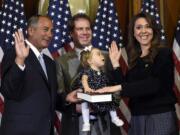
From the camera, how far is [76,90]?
8.92ft

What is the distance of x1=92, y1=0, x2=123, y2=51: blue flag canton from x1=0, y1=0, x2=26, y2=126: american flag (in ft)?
2.46

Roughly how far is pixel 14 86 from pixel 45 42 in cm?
43

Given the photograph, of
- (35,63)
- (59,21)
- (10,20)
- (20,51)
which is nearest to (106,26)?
(59,21)

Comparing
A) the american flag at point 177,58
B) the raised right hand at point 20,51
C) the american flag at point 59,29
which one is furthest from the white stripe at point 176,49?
the raised right hand at point 20,51

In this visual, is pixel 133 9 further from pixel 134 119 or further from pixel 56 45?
pixel 134 119

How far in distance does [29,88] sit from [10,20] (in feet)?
5.56

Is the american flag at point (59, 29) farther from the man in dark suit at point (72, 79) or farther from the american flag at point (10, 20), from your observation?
the man in dark suit at point (72, 79)

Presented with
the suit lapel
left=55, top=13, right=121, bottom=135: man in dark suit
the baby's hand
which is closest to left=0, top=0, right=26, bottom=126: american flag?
left=55, top=13, right=121, bottom=135: man in dark suit

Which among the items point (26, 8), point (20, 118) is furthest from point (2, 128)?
point (26, 8)

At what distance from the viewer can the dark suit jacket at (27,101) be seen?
2557 millimetres

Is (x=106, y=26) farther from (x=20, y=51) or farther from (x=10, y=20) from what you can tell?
(x=20, y=51)

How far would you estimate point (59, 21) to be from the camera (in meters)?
4.30

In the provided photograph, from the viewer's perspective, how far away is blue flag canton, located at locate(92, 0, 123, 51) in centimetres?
430

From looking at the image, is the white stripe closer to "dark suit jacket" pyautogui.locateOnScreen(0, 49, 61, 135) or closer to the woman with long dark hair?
the woman with long dark hair
